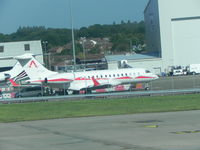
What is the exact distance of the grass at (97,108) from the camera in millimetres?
35438

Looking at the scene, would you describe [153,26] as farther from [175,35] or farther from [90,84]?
[90,84]

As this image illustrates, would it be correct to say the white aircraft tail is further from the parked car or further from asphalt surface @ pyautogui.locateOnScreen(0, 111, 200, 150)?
asphalt surface @ pyautogui.locateOnScreen(0, 111, 200, 150)

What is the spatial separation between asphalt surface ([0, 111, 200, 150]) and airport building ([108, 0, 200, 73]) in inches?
2369

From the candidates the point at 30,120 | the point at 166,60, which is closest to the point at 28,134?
the point at 30,120

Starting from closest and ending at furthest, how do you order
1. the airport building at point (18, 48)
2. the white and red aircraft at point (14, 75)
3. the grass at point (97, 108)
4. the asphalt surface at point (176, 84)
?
the grass at point (97, 108)
the asphalt surface at point (176, 84)
the white and red aircraft at point (14, 75)
the airport building at point (18, 48)

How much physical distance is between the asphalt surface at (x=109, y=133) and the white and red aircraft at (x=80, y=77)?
89.2ft

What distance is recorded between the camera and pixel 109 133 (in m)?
24.5

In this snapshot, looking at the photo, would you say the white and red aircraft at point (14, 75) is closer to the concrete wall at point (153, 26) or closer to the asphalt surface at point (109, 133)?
the concrete wall at point (153, 26)

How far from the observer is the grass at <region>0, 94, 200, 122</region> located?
35.4m

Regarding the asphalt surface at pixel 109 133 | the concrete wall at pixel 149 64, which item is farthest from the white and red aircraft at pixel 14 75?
the asphalt surface at pixel 109 133

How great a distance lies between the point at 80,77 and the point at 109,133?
121ft

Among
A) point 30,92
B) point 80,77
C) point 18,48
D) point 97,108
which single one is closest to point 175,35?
point 18,48

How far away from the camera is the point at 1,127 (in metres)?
29.7

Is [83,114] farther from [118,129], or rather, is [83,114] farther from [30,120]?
[118,129]
